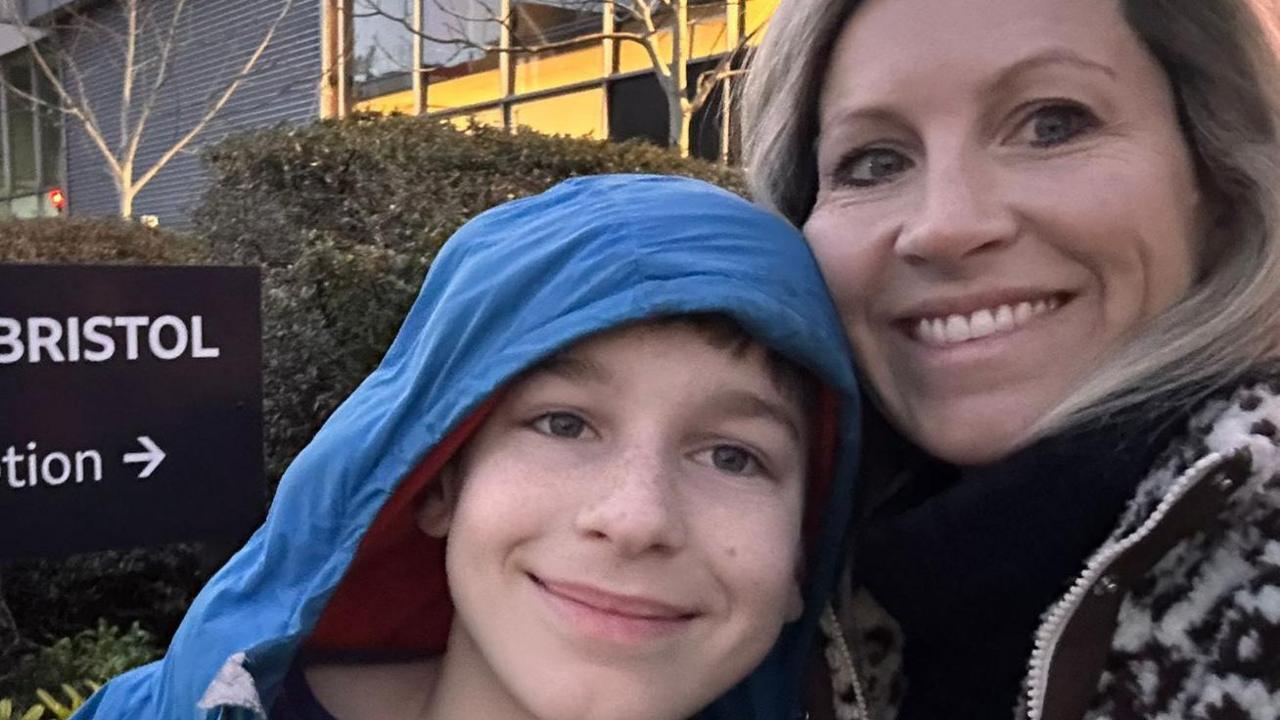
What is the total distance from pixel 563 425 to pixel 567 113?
34.7 feet

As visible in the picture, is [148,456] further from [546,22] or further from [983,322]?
[546,22]

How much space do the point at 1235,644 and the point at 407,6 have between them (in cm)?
1273

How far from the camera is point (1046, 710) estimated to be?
1311 mm

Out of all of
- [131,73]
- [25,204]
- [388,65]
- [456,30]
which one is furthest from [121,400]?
[25,204]

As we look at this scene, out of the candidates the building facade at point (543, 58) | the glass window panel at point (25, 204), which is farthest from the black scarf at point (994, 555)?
the glass window panel at point (25, 204)

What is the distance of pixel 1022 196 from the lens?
1.48 m

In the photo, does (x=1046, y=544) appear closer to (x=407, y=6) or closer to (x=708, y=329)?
(x=708, y=329)

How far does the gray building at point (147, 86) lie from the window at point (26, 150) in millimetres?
19

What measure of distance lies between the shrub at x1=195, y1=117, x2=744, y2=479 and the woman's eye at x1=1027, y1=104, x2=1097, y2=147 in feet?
10.2

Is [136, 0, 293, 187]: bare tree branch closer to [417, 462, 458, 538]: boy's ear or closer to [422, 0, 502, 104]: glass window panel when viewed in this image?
[422, 0, 502, 104]: glass window panel

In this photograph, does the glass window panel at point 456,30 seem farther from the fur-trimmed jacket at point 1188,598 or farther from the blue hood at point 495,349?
the fur-trimmed jacket at point 1188,598

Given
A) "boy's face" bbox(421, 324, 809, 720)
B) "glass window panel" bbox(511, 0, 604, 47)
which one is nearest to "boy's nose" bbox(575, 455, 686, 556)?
"boy's face" bbox(421, 324, 809, 720)

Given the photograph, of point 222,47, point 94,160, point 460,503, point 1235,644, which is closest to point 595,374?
point 460,503

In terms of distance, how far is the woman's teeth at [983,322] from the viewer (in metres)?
1.51
